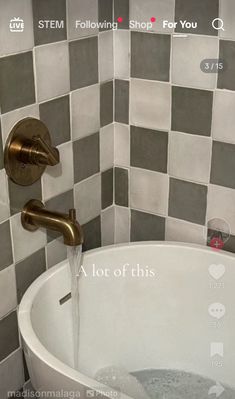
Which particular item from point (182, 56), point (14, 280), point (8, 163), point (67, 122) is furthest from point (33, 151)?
point (182, 56)

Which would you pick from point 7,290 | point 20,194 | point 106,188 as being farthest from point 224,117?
point 7,290

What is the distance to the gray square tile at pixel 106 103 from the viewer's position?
1.60 meters

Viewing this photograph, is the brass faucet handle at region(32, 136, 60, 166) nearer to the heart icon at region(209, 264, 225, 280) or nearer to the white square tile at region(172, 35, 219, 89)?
the white square tile at region(172, 35, 219, 89)

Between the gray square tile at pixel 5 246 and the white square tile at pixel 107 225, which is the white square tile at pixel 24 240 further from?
the white square tile at pixel 107 225

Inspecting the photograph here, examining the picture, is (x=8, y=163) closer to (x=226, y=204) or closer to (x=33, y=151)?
(x=33, y=151)

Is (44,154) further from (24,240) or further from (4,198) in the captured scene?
(24,240)

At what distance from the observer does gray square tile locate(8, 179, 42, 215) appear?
4.47 ft

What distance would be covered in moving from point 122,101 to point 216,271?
55cm

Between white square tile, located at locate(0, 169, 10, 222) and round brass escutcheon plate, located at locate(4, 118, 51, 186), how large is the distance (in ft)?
0.05

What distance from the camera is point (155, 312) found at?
1648 millimetres

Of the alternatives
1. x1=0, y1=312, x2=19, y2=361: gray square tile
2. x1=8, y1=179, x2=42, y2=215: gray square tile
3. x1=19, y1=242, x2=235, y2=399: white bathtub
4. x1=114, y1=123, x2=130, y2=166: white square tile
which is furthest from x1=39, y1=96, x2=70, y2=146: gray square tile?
x1=0, y1=312, x2=19, y2=361: gray square tile

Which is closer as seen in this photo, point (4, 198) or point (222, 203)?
point (4, 198)

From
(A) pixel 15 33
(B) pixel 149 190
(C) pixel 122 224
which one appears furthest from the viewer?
(C) pixel 122 224

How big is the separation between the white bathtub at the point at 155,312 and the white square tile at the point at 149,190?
0.45ft
